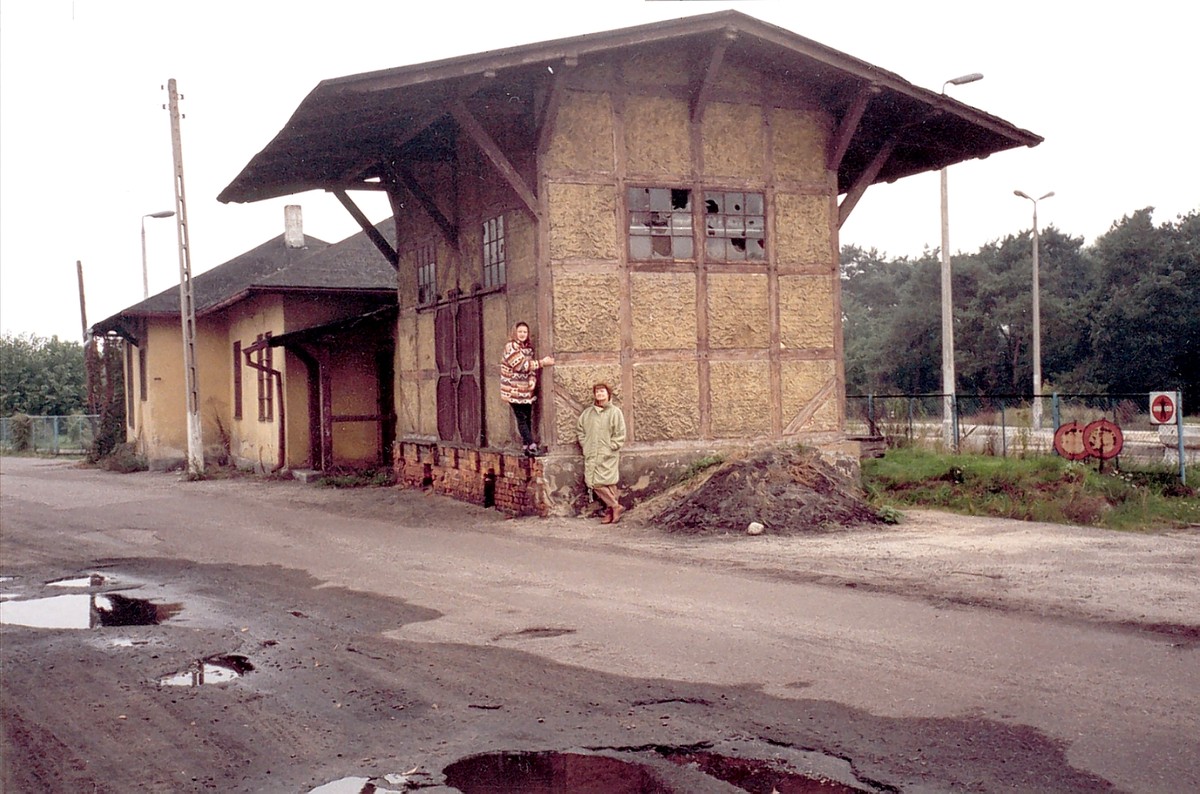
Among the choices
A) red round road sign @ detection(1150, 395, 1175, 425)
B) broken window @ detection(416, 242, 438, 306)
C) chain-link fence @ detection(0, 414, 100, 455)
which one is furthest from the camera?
chain-link fence @ detection(0, 414, 100, 455)

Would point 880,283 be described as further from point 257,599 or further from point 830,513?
point 257,599

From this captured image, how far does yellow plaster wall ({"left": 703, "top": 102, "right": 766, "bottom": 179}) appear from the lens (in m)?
14.8

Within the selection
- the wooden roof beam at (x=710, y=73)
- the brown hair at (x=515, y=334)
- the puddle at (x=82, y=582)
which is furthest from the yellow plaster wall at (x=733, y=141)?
the puddle at (x=82, y=582)

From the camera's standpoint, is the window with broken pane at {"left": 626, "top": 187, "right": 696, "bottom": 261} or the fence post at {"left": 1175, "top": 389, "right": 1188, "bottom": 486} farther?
the fence post at {"left": 1175, "top": 389, "right": 1188, "bottom": 486}

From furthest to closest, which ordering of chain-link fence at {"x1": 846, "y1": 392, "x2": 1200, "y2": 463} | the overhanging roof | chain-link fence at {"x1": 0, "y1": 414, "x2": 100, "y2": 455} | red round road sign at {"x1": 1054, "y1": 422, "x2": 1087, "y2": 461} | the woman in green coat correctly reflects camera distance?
chain-link fence at {"x1": 0, "y1": 414, "x2": 100, "y2": 455} → chain-link fence at {"x1": 846, "y1": 392, "x2": 1200, "y2": 463} → red round road sign at {"x1": 1054, "y1": 422, "x2": 1087, "y2": 461} → the woman in green coat → the overhanging roof

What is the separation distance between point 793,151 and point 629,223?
2648mm

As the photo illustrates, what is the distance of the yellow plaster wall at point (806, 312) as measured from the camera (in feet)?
49.6

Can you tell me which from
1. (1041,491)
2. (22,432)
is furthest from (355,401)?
(22,432)

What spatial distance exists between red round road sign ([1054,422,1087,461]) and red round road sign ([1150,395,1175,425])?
977 millimetres

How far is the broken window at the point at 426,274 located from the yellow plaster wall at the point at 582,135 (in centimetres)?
481

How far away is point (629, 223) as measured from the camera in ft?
47.2

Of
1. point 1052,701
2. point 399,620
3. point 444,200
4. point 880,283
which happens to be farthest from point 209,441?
point 880,283

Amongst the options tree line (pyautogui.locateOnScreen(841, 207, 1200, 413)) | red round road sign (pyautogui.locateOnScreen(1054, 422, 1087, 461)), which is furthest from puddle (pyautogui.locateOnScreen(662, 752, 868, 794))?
tree line (pyautogui.locateOnScreen(841, 207, 1200, 413))

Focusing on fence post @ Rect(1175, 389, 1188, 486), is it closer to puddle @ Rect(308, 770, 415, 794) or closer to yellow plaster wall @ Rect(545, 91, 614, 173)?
yellow plaster wall @ Rect(545, 91, 614, 173)
